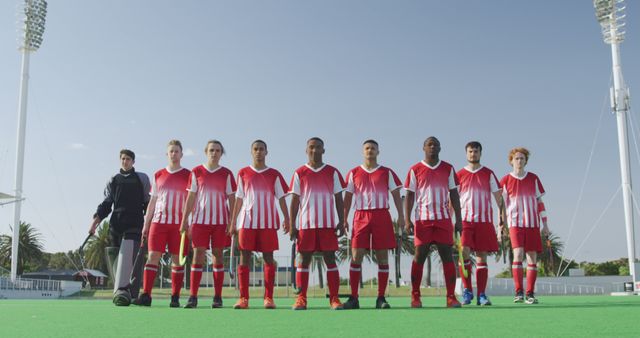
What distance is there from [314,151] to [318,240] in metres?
1.14

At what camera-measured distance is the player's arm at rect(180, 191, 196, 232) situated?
765cm

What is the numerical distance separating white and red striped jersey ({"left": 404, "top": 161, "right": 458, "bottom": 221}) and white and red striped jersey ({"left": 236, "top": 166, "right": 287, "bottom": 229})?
5.84 ft

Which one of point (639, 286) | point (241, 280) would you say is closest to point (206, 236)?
point (241, 280)

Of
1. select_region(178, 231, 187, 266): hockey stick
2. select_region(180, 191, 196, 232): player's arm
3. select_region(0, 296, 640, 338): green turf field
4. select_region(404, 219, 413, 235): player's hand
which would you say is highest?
select_region(180, 191, 196, 232): player's arm

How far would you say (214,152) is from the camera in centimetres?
791

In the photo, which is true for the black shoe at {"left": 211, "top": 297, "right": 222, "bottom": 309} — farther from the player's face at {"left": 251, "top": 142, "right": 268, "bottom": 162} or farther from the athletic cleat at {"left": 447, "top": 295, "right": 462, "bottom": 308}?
the athletic cleat at {"left": 447, "top": 295, "right": 462, "bottom": 308}

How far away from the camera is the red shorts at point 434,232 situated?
758cm

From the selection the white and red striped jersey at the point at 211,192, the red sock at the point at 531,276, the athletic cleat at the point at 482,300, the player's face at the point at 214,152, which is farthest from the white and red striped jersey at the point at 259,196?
the red sock at the point at 531,276

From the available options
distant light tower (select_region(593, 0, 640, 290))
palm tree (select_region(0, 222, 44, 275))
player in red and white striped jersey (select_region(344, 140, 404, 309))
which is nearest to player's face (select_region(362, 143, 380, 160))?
player in red and white striped jersey (select_region(344, 140, 404, 309))

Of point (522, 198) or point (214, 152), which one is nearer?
point (214, 152)

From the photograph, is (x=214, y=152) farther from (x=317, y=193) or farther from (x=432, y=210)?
(x=432, y=210)

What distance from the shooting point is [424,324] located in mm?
4656

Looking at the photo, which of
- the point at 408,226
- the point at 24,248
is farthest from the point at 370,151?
the point at 24,248

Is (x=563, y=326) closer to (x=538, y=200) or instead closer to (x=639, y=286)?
(x=538, y=200)
